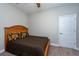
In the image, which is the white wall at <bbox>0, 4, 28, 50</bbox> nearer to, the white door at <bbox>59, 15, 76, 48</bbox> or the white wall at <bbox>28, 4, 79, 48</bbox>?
the white wall at <bbox>28, 4, 79, 48</bbox>

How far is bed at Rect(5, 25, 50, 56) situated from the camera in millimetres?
1110

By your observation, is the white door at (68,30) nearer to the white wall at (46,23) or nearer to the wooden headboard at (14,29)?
the white wall at (46,23)

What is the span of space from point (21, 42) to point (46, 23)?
0.53 meters

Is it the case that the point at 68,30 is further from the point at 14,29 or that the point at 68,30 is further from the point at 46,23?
the point at 14,29

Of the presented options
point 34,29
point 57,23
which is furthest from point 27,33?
point 57,23

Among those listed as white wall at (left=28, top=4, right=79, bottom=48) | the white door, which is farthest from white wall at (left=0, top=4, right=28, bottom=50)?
the white door

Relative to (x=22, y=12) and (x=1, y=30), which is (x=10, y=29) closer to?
(x=1, y=30)

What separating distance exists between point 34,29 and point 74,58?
78cm

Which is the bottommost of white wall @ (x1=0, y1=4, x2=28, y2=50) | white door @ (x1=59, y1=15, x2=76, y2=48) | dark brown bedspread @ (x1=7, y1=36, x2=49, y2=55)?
dark brown bedspread @ (x1=7, y1=36, x2=49, y2=55)

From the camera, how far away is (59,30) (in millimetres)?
1201

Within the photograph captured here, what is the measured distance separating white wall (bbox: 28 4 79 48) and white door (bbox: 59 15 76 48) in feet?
0.28

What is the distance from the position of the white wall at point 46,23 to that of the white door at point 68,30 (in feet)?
0.28

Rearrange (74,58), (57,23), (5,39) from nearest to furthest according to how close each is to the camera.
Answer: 1. (74,58)
2. (5,39)
3. (57,23)

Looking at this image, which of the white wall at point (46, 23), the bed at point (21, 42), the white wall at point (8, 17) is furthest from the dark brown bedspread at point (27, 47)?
the white wall at point (8, 17)
